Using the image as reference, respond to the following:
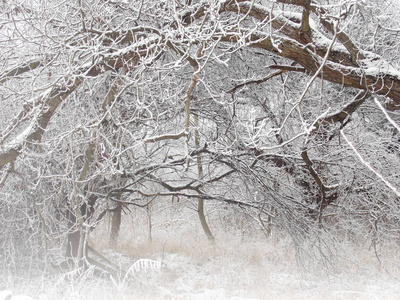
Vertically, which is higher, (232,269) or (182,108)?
(182,108)

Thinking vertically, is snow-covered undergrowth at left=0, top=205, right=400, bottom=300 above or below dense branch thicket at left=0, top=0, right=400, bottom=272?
below

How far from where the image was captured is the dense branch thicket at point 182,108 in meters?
3.86

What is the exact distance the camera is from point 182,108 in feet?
18.2

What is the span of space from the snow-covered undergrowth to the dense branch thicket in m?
0.56

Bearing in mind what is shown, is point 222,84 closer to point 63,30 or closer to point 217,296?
point 63,30

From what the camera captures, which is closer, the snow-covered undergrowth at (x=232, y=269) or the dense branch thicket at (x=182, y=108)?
the dense branch thicket at (x=182, y=108)

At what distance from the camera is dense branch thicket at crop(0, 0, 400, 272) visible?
386 centimetres

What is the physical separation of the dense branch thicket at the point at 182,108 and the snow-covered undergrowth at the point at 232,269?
1.83 ft

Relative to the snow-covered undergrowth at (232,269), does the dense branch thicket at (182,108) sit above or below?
above

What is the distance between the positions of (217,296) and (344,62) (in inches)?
118

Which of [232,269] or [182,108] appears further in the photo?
[232,269]

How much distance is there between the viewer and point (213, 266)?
24.5ft

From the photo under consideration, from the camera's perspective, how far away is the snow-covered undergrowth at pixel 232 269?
5391 millimetres

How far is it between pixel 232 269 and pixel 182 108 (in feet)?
11.1
